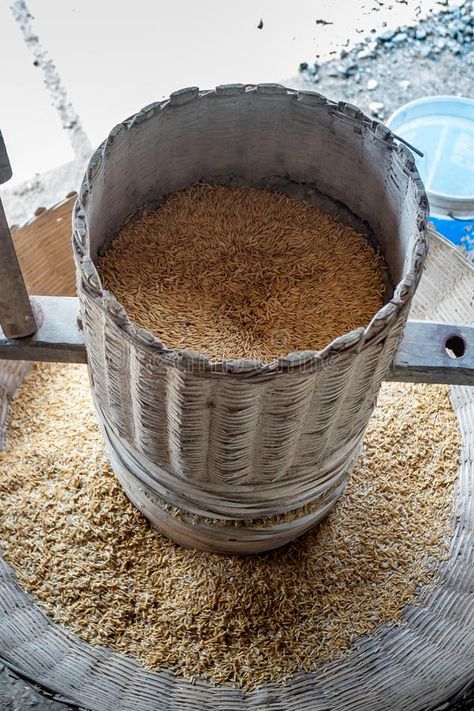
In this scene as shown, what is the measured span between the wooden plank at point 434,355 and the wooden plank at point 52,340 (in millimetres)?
534

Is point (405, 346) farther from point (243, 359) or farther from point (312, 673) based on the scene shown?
point (312, 673)

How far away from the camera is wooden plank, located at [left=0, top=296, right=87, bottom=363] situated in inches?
52.0

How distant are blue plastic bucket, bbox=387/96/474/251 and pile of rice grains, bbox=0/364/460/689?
0.92 m

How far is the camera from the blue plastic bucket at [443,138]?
2.32 metres

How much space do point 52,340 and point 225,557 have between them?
55 centimetres

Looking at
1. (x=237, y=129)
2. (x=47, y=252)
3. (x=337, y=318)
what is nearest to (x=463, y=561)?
(x=337, y=318)

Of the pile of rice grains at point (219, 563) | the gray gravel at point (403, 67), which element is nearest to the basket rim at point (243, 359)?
the pile of rice grains at point (219, 563)

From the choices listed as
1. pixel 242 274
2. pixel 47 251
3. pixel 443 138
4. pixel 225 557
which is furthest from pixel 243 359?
pixel 443 138

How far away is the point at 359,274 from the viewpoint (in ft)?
4.62

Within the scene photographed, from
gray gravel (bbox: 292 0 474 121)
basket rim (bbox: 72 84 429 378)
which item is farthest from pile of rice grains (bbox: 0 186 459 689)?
gray gravel (bbox: 292 0 474 121)

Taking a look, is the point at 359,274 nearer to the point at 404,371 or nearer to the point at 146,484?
the point at 404,371

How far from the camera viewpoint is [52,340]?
1322 mm

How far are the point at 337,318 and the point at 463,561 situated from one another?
61cm

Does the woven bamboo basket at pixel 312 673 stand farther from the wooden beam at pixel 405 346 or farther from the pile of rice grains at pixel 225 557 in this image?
the wooden beam at pixel 405 346
